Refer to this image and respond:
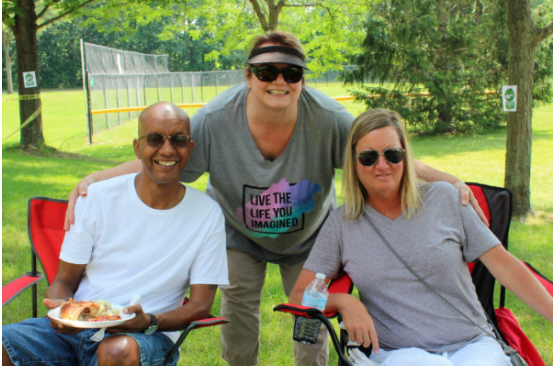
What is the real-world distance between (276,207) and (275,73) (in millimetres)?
732

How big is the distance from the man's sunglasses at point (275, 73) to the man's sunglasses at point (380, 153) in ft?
1.78

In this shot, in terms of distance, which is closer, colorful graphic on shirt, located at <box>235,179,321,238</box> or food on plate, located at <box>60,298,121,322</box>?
food on plate, located at <box>60,298,121,322</box>

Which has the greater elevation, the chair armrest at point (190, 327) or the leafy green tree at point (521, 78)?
the leafy green tree at point (521, 78)

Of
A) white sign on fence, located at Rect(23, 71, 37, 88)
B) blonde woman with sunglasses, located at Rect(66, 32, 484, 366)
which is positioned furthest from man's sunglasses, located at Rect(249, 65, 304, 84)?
white sign on fence, located at Rect(23, 71, 37, 88)

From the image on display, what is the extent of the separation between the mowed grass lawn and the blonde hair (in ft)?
4.97

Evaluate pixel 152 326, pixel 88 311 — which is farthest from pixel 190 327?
pixel 88 311

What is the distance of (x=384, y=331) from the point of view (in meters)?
2.44

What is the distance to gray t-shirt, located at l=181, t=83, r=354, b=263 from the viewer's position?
2.88 m

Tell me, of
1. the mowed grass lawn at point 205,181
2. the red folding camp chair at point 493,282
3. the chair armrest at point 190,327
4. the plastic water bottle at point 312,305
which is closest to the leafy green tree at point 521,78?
the mowed grass lawn at point 205,181

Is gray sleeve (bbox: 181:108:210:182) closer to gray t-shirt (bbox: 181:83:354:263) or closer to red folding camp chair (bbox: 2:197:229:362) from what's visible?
gray t-shirt (bbox: 181:83:354:263)

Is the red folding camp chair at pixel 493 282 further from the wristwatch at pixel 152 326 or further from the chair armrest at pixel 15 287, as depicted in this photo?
the chair armrest at pixel 15 287

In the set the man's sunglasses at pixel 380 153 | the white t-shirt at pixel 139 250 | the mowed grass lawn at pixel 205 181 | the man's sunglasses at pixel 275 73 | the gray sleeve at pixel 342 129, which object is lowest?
the mowed grass lawn at pixel 205 181

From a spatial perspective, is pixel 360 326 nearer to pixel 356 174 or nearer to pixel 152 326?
pixel 356 174

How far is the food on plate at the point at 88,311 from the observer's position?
2.12 meters
